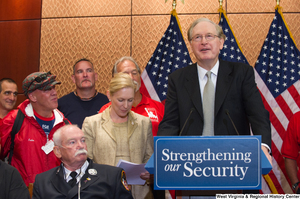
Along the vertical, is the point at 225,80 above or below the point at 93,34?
below

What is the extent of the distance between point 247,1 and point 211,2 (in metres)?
0.47

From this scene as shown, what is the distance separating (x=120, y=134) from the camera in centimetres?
246

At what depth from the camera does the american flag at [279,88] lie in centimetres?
355

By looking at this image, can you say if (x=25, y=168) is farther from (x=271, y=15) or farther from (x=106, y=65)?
(x=271, y=15)

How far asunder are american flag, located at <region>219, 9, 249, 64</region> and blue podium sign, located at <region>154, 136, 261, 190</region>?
2677 mm

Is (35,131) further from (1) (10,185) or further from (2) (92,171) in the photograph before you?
(2) (92,171)

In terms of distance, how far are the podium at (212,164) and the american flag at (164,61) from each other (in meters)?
2.58

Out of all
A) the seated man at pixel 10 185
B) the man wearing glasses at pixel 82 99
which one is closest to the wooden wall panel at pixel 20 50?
the man wearing glasses at pixel 82 99

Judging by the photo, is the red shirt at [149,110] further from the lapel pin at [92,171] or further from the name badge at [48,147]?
the lapel pin at [92,171]

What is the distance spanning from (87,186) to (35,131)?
42.0 inches

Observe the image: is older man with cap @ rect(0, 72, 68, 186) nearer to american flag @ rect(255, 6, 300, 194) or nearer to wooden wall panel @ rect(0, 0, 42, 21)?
wooden wall panel @ rect(0, 0, 42, 21)

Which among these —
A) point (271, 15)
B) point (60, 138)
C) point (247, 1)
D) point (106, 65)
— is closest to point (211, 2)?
point (247, 1)

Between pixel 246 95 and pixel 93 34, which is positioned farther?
pixel 93 34

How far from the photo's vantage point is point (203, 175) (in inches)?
46.9
